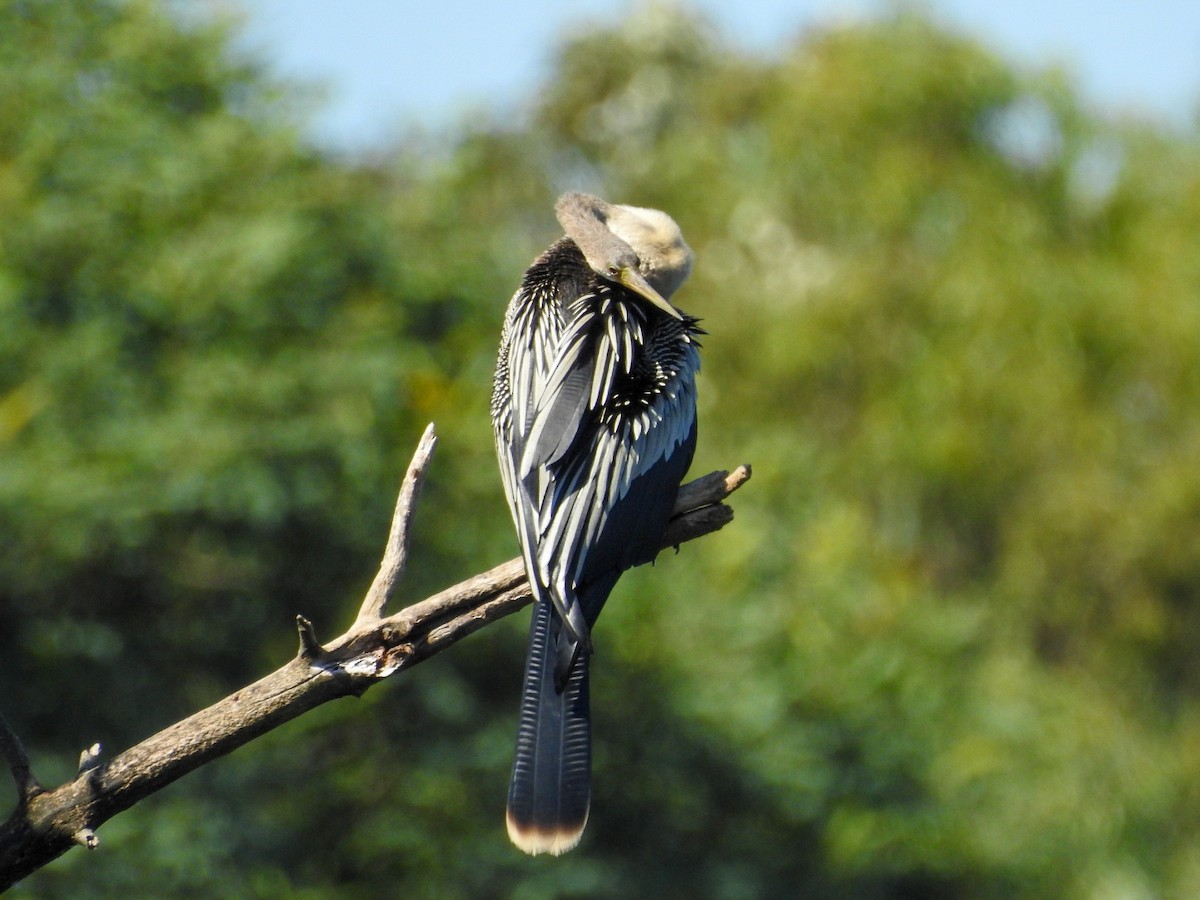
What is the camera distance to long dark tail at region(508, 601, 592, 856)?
315 centimetres

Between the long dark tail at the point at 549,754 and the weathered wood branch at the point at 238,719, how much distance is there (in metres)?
0.33

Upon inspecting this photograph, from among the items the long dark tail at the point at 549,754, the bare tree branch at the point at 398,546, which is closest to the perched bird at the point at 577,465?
the long dark tail at the point at 549,754

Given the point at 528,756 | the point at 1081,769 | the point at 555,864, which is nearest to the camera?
the point at 528,756

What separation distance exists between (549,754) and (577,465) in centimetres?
61

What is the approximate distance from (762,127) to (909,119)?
5.69ft

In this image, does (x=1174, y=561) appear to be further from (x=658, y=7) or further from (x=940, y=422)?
(x=658, y=7)

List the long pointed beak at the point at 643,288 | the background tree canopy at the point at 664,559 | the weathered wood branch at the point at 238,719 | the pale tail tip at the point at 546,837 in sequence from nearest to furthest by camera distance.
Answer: the weathered wood branch at the point at 238,719, the pale tail tip at the point at 546,837, the long pointed beak at the point at 643,288, the background tree canopy at the point at 664,559

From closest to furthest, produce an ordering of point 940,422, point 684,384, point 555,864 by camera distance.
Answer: point 684,384
point 555,864
point 940,422

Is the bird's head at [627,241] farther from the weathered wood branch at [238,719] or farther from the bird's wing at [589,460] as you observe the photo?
the weathered wood branch at [238,719]

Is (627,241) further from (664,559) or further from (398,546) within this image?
(664,559)

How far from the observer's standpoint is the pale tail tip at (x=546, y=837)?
313cm

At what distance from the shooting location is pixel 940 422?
13211mm

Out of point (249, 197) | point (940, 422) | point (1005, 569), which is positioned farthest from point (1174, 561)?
point (249, 197)

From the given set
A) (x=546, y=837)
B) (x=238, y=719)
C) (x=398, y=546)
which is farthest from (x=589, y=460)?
(x=238, y=719)
